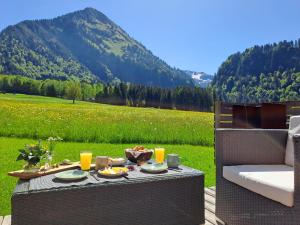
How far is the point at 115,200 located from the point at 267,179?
1.11 meters

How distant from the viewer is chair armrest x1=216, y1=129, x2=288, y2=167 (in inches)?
102

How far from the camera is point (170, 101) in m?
57.2

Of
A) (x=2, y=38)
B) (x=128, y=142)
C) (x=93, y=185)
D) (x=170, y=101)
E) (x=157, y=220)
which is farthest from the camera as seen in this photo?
(x=2, y=38)

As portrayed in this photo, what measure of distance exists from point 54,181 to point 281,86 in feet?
398

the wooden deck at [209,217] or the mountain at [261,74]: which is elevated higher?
the mountain at [261,74]

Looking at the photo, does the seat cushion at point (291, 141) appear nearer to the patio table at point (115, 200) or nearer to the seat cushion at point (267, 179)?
the seat cushion at point (267, 179)

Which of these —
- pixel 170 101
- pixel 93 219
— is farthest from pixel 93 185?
pixel 170 101

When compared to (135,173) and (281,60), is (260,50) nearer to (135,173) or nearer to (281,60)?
(281,60)

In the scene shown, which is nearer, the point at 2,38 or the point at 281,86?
the point at 281,86

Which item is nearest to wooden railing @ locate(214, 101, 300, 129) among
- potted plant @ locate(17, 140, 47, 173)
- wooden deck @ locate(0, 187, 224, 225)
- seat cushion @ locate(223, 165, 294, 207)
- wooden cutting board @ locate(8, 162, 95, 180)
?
wooden deck @ locate(0, 187, 224, 225)

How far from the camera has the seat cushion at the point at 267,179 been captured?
1901 mm

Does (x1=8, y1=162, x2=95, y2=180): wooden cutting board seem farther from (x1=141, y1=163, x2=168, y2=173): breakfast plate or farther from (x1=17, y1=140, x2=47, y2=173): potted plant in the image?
(x1=141, y1=163, x2=168, y2=173): breakfast plate

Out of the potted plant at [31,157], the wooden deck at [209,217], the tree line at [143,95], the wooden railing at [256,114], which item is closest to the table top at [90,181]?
the potted plant at [31,157]

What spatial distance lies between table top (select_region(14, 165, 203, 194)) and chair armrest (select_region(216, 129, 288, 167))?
1.14 ft
